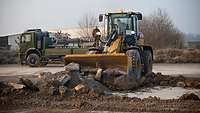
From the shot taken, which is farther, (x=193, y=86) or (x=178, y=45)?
(x=178, y=45)

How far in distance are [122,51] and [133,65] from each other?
1.01 m

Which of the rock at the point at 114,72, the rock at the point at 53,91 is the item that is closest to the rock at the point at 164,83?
the rock at the point at 114,72

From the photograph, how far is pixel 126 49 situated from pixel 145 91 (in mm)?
1357

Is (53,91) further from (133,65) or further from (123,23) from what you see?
(123,23)

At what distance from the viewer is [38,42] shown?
18.3 meters

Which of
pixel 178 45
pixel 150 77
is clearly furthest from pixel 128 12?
pixel 178 45

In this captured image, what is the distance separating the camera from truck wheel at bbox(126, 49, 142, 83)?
27.8 feet

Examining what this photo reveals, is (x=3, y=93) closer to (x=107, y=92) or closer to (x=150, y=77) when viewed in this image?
(x=107, y=92)

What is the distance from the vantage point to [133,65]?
334 inches

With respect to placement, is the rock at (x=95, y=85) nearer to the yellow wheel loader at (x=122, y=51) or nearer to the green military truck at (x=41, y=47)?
the yellow wheel loader at (x=122, y=51)

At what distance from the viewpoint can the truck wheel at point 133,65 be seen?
8.46 meters

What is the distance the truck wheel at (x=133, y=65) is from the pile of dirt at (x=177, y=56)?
13.5 metres

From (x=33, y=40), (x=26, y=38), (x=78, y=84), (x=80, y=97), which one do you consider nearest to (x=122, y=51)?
(x=78, y=84)

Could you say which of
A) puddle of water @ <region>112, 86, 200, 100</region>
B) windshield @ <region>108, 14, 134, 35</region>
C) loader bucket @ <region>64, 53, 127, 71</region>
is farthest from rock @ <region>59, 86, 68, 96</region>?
windshield @ <region>108, 14, 134, 35</region>
